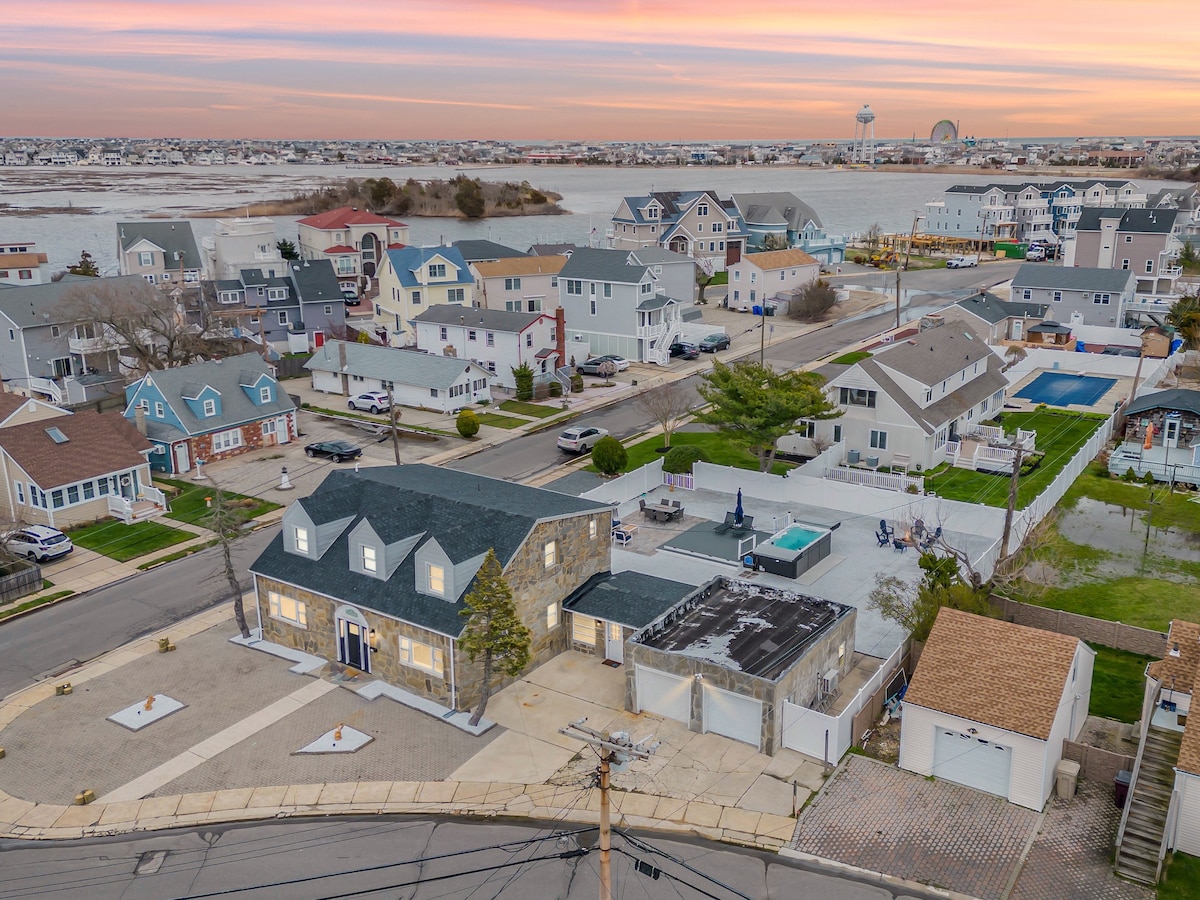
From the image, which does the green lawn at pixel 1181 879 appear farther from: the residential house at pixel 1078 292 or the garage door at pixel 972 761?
the residential house at pixel 1078 292

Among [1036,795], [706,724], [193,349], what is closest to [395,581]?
[706,724]

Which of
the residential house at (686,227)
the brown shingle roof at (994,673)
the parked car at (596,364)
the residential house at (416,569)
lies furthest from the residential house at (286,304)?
the brown shingle roof at (994,673)

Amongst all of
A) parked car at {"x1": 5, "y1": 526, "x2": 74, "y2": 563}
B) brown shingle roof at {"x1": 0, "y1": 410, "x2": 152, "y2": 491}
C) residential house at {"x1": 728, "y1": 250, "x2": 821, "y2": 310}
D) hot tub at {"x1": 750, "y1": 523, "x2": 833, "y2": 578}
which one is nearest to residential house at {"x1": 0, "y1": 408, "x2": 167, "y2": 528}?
brown shingle roof at {"x1": 0, "y1": 410, "x2": 152, "y2": 491}

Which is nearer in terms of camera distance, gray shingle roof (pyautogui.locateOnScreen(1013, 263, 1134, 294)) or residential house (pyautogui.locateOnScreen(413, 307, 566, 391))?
residential house (pyautogui.locateOnScreen(413, 307, 566, 391))

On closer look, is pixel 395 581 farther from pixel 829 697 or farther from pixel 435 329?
pixel 435 329

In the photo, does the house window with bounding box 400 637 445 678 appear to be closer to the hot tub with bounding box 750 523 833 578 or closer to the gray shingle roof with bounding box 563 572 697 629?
the gray shingle roof with bounding box 563 572 697 629

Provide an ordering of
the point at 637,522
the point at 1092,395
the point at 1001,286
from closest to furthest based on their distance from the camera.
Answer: the point at 637,522, the point at 1092,395, the point at 1001,286
